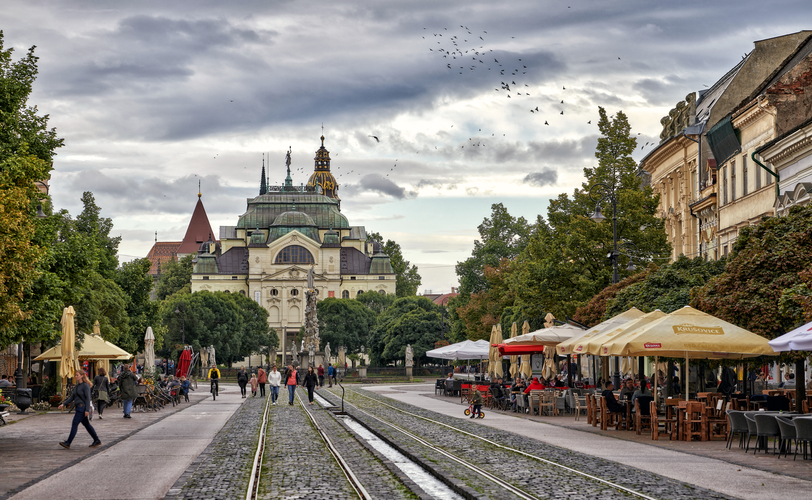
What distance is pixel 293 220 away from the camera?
171750mm

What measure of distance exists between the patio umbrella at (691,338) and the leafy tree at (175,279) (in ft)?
481

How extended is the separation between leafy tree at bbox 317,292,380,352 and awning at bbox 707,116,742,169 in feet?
303

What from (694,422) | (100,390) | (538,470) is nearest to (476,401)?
(694,422)

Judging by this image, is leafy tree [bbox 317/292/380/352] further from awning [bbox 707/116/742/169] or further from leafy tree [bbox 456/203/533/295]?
awning [bbox 707/116/742/169]

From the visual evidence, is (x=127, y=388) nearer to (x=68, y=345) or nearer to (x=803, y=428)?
(x=68, y=345)

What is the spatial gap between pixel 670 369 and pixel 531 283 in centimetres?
1727

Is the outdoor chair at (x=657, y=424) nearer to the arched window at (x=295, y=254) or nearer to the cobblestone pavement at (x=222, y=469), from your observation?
the cobblestone pavement at (x=222, y=469)

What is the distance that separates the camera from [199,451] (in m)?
18.2

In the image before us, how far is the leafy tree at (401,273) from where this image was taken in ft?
566

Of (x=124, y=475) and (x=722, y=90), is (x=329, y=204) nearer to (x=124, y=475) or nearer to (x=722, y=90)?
(x=722, y=90)

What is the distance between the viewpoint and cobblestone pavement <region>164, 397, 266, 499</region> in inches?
486

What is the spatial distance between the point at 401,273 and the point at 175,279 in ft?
126

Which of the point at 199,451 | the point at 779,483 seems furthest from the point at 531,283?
the point at 779,483

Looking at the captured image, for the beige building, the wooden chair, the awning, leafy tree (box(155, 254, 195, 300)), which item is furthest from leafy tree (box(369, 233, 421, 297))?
the wooden chair
